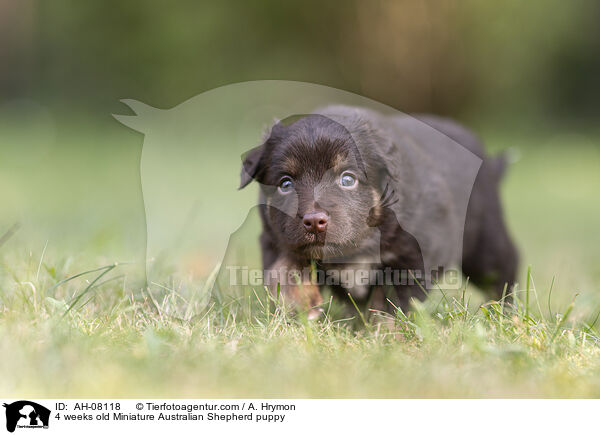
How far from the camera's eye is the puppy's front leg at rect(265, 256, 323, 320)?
10.6 ft

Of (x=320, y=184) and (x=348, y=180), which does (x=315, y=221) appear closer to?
(x=320, y=184)

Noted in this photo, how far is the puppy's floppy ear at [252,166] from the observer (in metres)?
3.35

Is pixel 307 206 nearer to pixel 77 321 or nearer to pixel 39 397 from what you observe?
pixel 77 321

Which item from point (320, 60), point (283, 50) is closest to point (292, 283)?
point (320, 60)

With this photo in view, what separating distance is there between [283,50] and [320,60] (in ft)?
2.85

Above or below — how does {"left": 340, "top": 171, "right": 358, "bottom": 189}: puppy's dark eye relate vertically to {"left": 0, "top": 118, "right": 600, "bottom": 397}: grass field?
above

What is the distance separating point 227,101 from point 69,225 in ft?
7.54

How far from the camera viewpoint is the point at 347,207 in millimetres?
3150
